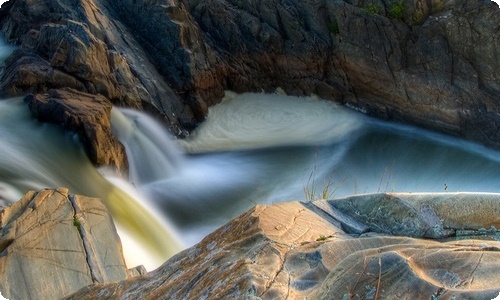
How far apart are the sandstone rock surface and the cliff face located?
3 centimetres

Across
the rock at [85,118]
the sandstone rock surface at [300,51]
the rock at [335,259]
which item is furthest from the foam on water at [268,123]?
the rock at [335,259]

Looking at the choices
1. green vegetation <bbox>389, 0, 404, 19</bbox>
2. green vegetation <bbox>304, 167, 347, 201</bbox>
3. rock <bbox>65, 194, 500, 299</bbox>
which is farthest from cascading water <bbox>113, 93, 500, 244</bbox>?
rock <bbox>65, 194, 500, 299</bbox>

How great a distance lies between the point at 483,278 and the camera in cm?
257

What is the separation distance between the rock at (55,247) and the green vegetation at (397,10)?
10.7 meters

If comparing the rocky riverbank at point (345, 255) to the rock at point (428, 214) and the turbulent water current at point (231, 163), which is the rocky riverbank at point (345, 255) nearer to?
the rock at point (428, 214)

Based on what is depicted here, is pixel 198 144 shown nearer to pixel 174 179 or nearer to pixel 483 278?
pixel 174 179

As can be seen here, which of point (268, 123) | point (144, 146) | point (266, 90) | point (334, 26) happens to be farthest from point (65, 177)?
point (334, 26)

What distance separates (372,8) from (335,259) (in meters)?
13.6

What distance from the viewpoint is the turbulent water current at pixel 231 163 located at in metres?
9.78

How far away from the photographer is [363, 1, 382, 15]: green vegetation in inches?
618

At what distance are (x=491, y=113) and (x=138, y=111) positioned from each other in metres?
8.32

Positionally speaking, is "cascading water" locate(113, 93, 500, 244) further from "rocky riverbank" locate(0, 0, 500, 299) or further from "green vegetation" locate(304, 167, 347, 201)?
"rocky riverbank" locate(0, 0, 500, 299)

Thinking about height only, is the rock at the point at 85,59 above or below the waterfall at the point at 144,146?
above

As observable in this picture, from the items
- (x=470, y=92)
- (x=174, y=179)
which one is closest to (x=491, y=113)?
(x=470, y=92)
